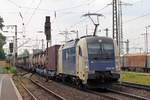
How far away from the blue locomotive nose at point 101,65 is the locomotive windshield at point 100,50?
0.30m

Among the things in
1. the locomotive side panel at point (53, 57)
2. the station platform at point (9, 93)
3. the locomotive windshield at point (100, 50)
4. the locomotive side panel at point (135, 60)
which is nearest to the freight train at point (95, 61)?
the locomotive windshield at point (100, 50)

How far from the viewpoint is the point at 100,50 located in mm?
15836

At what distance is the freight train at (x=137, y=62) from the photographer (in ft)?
138

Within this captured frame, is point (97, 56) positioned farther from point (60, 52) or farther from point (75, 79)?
point (60, 52)

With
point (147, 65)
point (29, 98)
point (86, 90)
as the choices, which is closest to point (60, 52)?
point (86, 90)

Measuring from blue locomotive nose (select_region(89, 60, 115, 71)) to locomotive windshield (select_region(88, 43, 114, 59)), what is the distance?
30 cm

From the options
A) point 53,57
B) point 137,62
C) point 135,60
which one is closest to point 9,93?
point 53,57

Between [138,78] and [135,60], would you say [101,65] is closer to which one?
[138,78]

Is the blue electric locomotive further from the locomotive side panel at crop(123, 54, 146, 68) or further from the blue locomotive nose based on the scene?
the locomotive side panel at crop(123, 54, 146, 68)

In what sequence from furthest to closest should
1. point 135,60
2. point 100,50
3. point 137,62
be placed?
1. point 135,60
2. point 137,62
3. point 100,50

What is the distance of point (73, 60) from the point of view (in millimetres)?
17562

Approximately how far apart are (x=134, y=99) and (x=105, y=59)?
12.6 ft

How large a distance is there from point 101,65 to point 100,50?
0.94 meters

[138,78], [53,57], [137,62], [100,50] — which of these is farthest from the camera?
[137,62]
